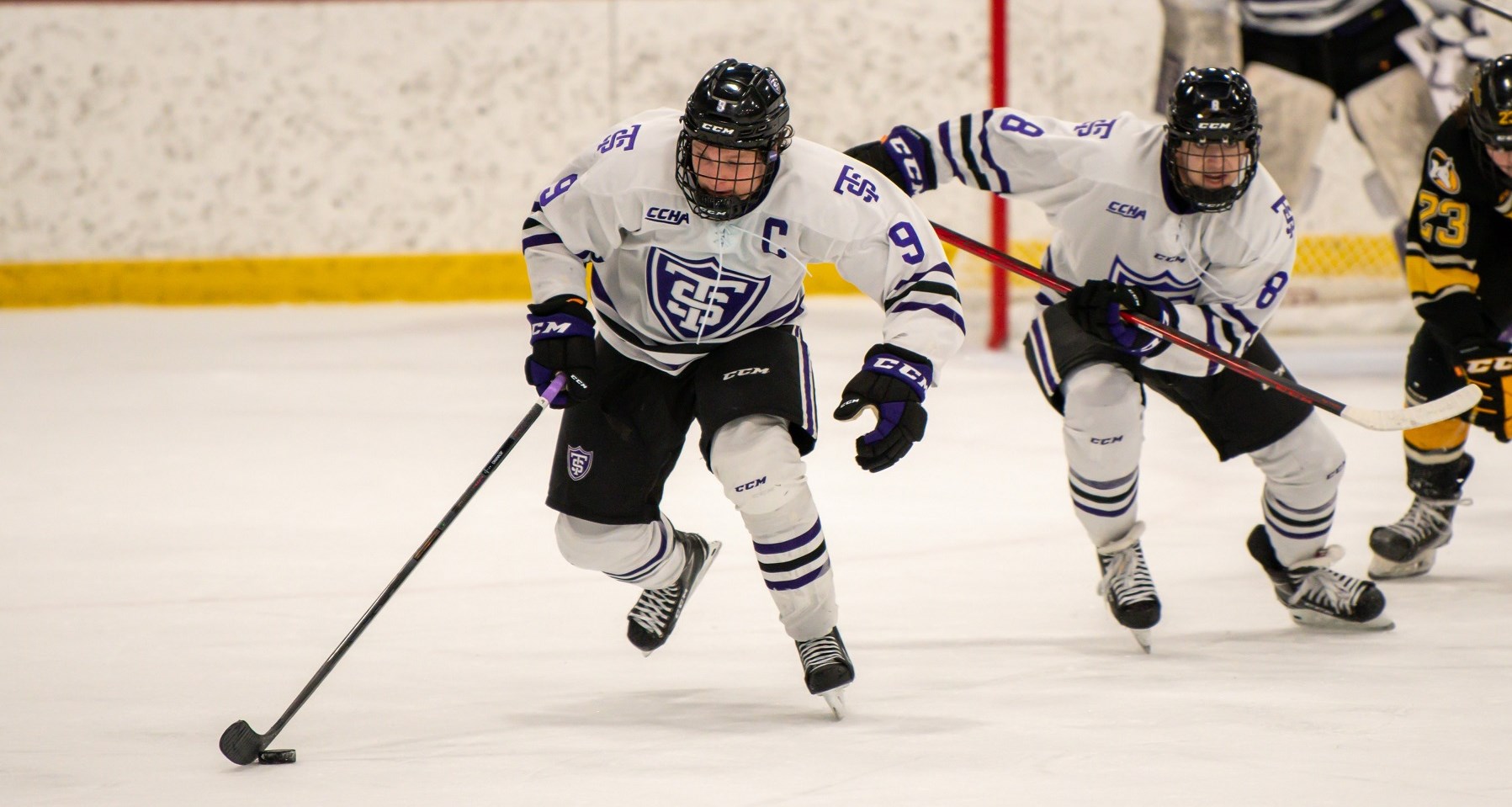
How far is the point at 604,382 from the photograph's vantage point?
2.77 metres

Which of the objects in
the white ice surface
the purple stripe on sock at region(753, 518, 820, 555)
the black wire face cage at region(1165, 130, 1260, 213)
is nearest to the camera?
the white ice surface

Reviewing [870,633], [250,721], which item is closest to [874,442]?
[870,633]

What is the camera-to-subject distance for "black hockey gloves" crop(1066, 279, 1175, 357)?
9.46 feet

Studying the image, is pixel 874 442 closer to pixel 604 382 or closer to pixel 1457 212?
pixel 604 382

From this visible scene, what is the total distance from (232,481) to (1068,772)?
278cm

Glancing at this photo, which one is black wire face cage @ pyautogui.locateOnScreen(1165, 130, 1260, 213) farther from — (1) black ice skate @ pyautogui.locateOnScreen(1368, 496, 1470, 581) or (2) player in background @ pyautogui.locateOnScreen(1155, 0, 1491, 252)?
(2) player in background @ pyautogui.locateOnScreen(1155, 0, 1491, 252)

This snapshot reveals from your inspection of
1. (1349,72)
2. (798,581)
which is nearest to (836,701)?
(798,581)

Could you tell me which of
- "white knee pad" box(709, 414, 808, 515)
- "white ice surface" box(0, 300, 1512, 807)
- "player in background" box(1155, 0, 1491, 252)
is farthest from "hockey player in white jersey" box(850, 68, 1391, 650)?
"player in background" box(1155, 0, 1491, 252)

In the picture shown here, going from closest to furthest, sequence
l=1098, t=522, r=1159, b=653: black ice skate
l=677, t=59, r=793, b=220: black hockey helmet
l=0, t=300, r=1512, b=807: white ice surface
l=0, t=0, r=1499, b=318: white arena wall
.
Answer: l=0, t=300, r=1512, b=807: white ice surface → l=677, t=59, r=793, b=220: black hockey helmet → l=1098, t=522, r=1159, b=653: black ice skate → l=0, t=0, r=1499, b=318: white arena wall

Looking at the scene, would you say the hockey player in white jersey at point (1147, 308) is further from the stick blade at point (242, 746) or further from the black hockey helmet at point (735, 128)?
the stick blade at point (242, 746)

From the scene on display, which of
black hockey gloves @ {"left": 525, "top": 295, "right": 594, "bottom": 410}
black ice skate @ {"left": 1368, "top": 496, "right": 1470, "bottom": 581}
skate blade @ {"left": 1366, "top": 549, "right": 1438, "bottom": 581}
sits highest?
black hockey gloves @ {"left": 525, "top": 295, "right": 594, "bottom": 410}

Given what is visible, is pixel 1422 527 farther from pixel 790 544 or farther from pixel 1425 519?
pixel 790 544

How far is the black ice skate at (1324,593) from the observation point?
303 cm

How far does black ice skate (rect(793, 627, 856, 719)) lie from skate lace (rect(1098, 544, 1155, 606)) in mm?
603
